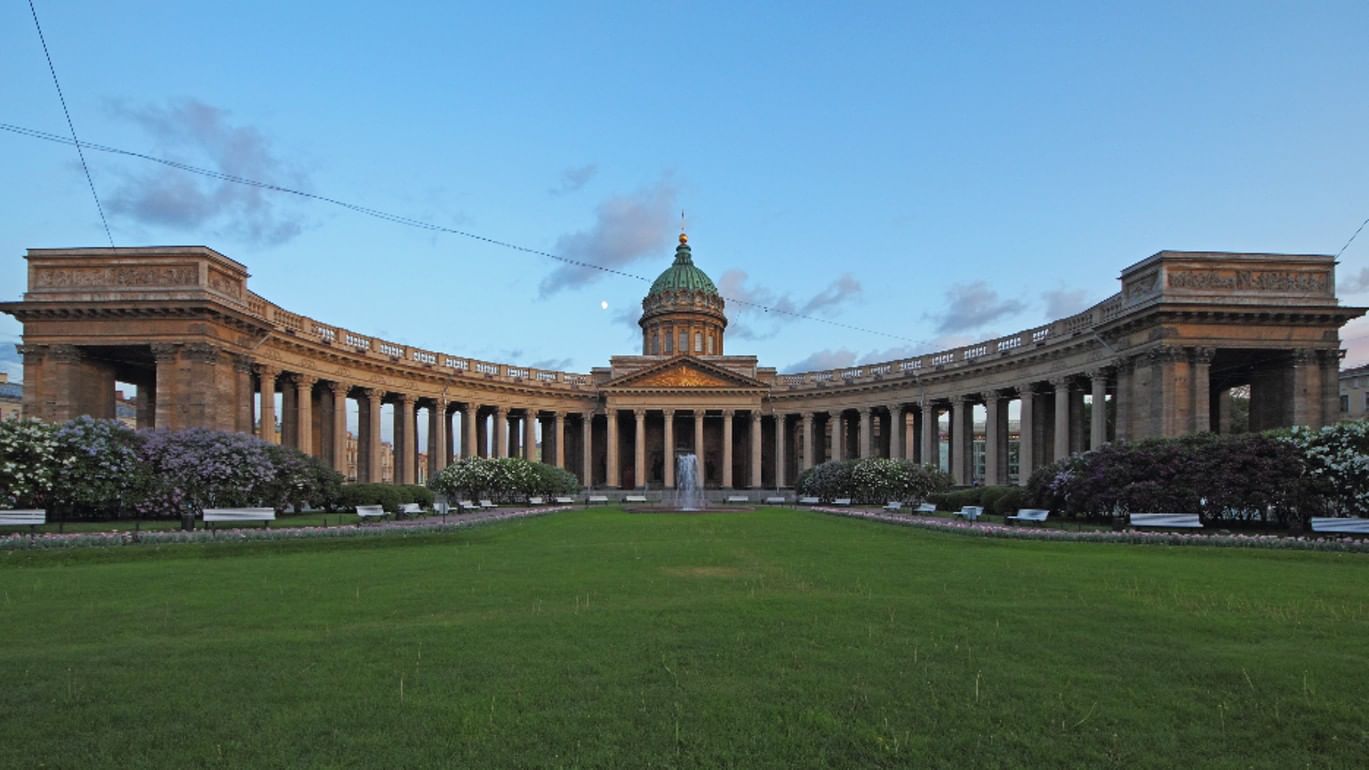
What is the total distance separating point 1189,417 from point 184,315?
4540cm

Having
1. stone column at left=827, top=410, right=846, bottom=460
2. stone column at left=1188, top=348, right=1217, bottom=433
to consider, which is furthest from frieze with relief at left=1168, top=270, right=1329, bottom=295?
stone column at left=827, top=410, right=846, bottom=460

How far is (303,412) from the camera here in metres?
42.6

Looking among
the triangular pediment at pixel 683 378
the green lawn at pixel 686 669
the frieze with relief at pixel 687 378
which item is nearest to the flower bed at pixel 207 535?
the green lawn at pixel 686 669

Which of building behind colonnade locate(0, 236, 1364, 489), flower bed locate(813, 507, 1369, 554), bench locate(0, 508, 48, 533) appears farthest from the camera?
building behind colonnade locate(0, 236, 1364, 489)

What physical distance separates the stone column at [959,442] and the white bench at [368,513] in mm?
37168

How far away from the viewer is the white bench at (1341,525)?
20.8 meters

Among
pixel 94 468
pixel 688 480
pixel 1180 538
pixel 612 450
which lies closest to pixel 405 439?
pixel 612 450

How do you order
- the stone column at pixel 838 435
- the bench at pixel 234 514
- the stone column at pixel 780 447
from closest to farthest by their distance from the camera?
the bench at pixel 234 514, the stone column at pixel 838 435, the stone column at pixel 780 447

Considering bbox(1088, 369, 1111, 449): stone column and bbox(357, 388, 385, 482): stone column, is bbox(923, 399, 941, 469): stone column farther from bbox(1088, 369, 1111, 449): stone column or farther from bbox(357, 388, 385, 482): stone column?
bbox(357, 388, 385, 482): stone column

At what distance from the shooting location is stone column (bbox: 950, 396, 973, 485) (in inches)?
2096

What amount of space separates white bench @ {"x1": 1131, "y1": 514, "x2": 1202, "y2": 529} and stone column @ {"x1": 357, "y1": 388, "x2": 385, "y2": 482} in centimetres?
4095

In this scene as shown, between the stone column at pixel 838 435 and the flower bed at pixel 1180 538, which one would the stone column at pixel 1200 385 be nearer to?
the flower bed at pixel 1180 538

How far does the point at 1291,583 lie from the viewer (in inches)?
517

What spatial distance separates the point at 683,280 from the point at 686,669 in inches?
3046
